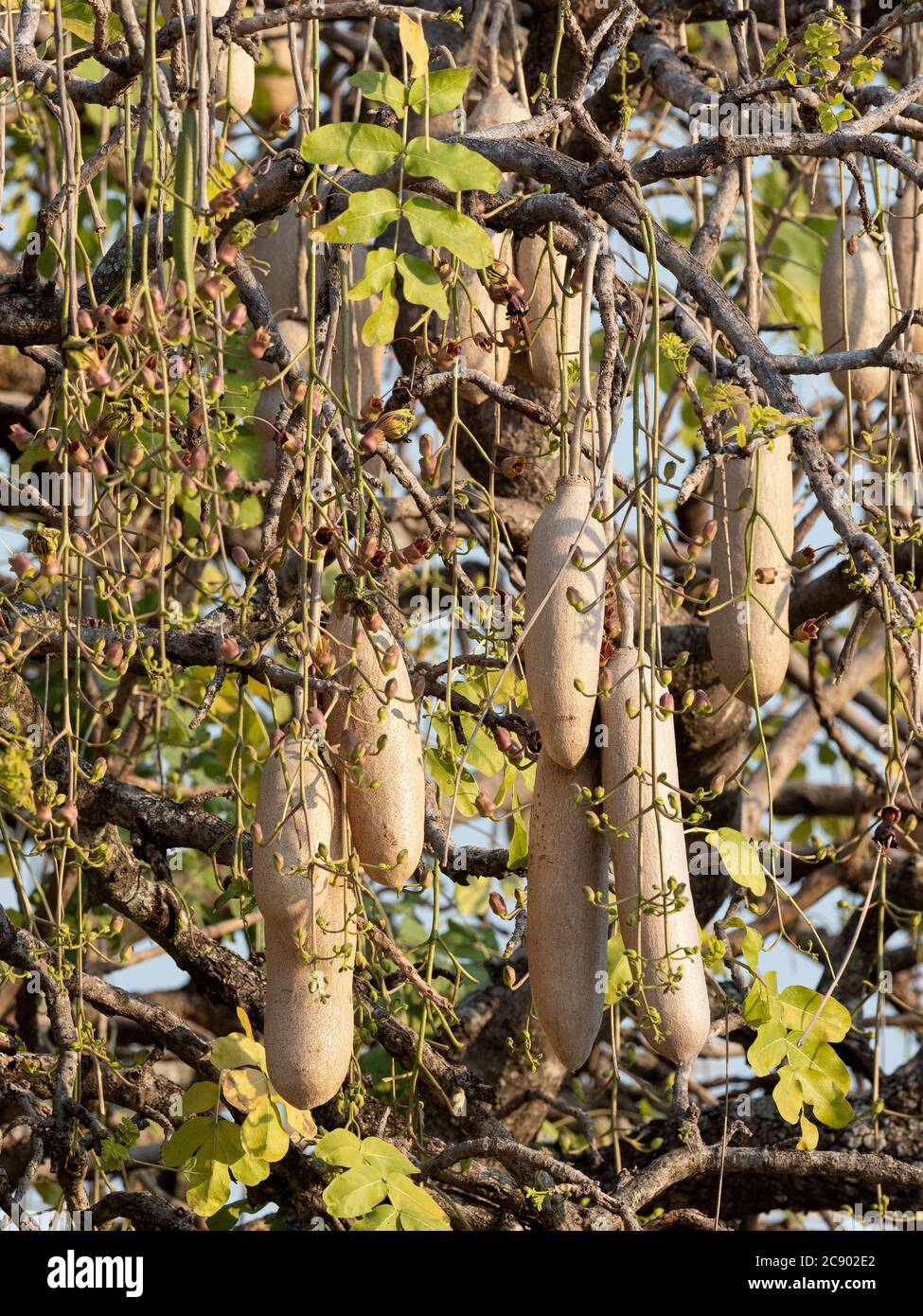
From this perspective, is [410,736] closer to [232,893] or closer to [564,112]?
[232,893]

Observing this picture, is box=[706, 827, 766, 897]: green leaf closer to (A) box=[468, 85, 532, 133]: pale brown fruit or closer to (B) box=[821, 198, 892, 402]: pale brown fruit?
(B) box=[821, 198, 892, 402]: pale brown fruit

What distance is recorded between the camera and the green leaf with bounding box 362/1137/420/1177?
1.45 metres

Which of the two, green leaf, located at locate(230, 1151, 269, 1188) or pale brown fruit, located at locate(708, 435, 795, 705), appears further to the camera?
green leaf, located at locate(230, 1151, 269, 1188)

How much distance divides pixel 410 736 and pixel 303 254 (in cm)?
93

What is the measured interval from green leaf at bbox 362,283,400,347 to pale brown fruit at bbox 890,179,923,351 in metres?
0.89

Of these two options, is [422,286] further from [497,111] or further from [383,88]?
[497,111]

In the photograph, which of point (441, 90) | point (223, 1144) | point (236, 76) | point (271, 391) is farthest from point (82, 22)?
point (223, 1144)

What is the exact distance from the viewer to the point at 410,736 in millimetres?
1177

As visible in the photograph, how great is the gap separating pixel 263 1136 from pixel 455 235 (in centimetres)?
83

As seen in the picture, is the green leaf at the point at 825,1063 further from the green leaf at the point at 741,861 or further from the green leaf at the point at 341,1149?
the green leaf at the point at 341,1149

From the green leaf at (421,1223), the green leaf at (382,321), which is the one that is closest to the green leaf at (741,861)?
the green leaf at (421,1223)

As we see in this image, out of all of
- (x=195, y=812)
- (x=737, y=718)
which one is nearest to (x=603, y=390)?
(x=195, y=812)

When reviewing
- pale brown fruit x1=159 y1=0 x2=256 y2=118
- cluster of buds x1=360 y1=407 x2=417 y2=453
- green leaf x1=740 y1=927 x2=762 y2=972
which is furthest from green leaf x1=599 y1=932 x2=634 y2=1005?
pale brown fruit x1=159 y1=0 x2=256 y2=118

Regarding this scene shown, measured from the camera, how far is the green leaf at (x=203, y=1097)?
1.57 m
